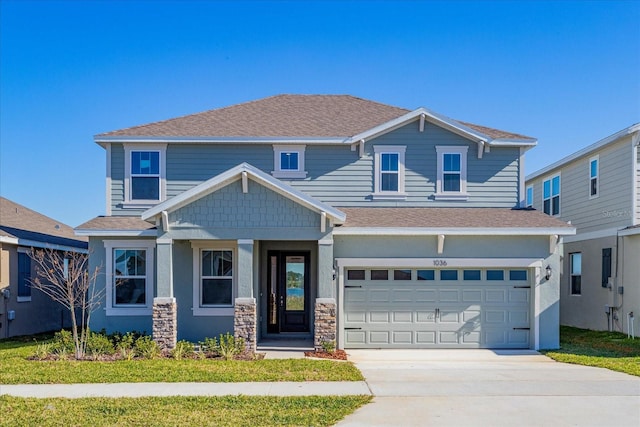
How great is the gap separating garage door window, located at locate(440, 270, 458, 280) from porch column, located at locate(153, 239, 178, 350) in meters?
6.56

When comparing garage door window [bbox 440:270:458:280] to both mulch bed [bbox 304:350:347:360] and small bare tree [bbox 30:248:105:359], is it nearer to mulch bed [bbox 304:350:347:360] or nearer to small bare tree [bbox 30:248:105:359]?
mulch bed [bbox 304:350:347:360]

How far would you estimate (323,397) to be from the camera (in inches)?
319

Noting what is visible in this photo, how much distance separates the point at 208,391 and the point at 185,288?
5378 mm

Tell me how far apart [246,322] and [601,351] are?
8.55 m

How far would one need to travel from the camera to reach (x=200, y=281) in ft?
44.4

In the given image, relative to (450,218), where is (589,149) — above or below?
above

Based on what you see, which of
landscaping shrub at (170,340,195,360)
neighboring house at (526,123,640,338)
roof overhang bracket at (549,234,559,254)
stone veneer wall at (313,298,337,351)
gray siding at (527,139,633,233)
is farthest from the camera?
gray siding at (527,139,633,233)

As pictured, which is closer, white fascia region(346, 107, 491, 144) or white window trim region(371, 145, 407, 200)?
white fascia region(346, 107, 491, 144)

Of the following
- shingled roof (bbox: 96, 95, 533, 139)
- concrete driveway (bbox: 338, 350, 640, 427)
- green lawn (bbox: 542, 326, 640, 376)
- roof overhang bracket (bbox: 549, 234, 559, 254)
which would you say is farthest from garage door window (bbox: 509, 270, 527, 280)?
shingled roof (bbox: 96, 95, 533, 139)

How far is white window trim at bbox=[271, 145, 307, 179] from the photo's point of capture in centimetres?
1470

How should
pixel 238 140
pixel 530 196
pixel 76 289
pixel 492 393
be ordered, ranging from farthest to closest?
pixel 530 196, pixel 238 140, pixel 76 289, pixel 492 393

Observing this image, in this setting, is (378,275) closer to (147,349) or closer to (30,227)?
(147,349)

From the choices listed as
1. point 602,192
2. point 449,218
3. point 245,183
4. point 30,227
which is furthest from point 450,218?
point 30,227

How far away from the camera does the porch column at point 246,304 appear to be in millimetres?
11758
